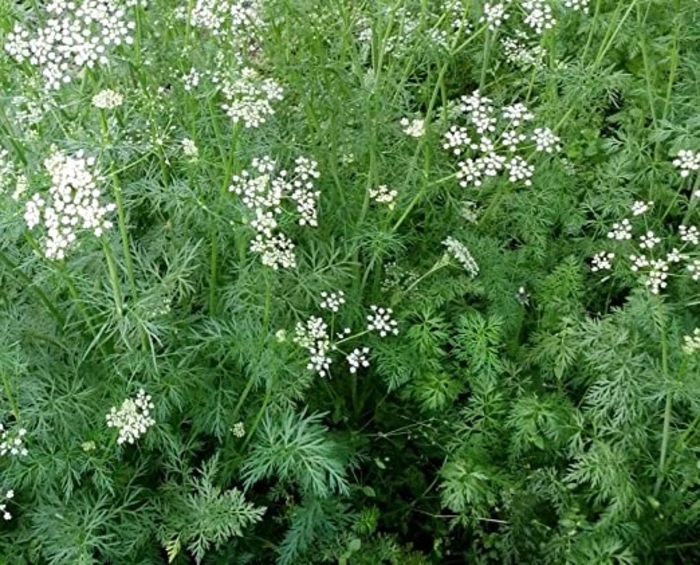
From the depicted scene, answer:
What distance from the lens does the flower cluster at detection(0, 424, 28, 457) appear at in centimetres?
321

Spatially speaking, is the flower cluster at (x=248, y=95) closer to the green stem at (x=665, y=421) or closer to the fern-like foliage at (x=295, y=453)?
the fern-like foliage at (x=295, y=453)

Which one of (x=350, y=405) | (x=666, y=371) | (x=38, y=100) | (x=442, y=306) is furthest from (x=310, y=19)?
(x=666, y=371)

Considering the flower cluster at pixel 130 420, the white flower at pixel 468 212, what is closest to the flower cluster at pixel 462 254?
the white flower at pixel 468 212

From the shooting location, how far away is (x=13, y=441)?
10.7 feet

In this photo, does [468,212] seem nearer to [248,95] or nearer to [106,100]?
[248,95]

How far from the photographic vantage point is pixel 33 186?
322 centimetres

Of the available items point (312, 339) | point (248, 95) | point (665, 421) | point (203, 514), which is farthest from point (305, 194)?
point (665, 421)

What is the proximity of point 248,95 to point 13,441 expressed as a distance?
1.56 meters

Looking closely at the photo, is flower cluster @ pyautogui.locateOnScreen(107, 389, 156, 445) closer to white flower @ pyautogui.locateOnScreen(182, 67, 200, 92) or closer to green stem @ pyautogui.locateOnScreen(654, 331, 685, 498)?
white flower @ pyautogui.locateOnScreen(182, 67, 200, 92)

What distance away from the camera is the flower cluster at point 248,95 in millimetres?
3379

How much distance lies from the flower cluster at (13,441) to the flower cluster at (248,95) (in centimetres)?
139

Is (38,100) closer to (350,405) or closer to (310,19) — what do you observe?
(310,19)

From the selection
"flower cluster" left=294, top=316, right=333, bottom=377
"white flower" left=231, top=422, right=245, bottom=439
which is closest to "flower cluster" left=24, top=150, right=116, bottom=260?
"flower cluster" left=294, top=316, right=333, bottom=377

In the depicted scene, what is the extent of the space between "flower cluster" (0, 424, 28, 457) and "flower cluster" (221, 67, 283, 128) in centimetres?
139
